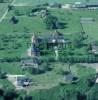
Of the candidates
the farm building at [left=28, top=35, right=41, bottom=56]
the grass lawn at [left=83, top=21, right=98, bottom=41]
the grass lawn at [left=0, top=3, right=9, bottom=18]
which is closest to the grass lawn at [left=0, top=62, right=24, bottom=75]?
the farm building at [left=28, top=35, right=41, bottom=56]

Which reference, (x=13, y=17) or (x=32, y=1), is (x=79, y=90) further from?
(x=32, y=1)

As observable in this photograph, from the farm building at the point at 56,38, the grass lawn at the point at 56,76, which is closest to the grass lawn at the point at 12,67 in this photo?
A: the grass lawn at the point at 56,76

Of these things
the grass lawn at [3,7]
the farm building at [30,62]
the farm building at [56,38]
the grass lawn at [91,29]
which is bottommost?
the grass lawn at [3,7]

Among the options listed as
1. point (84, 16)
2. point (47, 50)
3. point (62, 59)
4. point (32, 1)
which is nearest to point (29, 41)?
point (47, 50)

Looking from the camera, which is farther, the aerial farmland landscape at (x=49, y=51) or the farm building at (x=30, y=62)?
the farm building at (x=30, y=62)

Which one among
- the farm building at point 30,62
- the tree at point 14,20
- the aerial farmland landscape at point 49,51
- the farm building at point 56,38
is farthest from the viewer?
the tree at point 14,20

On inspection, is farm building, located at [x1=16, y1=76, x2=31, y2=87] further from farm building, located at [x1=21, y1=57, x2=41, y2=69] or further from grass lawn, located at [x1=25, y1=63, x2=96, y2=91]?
farm building, located at [x1=21, y1=57, x2=41, y2=69]

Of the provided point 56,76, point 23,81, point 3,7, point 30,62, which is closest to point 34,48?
point 30,62

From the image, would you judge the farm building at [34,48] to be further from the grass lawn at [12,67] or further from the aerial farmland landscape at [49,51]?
the grass lawn at [12,67]
